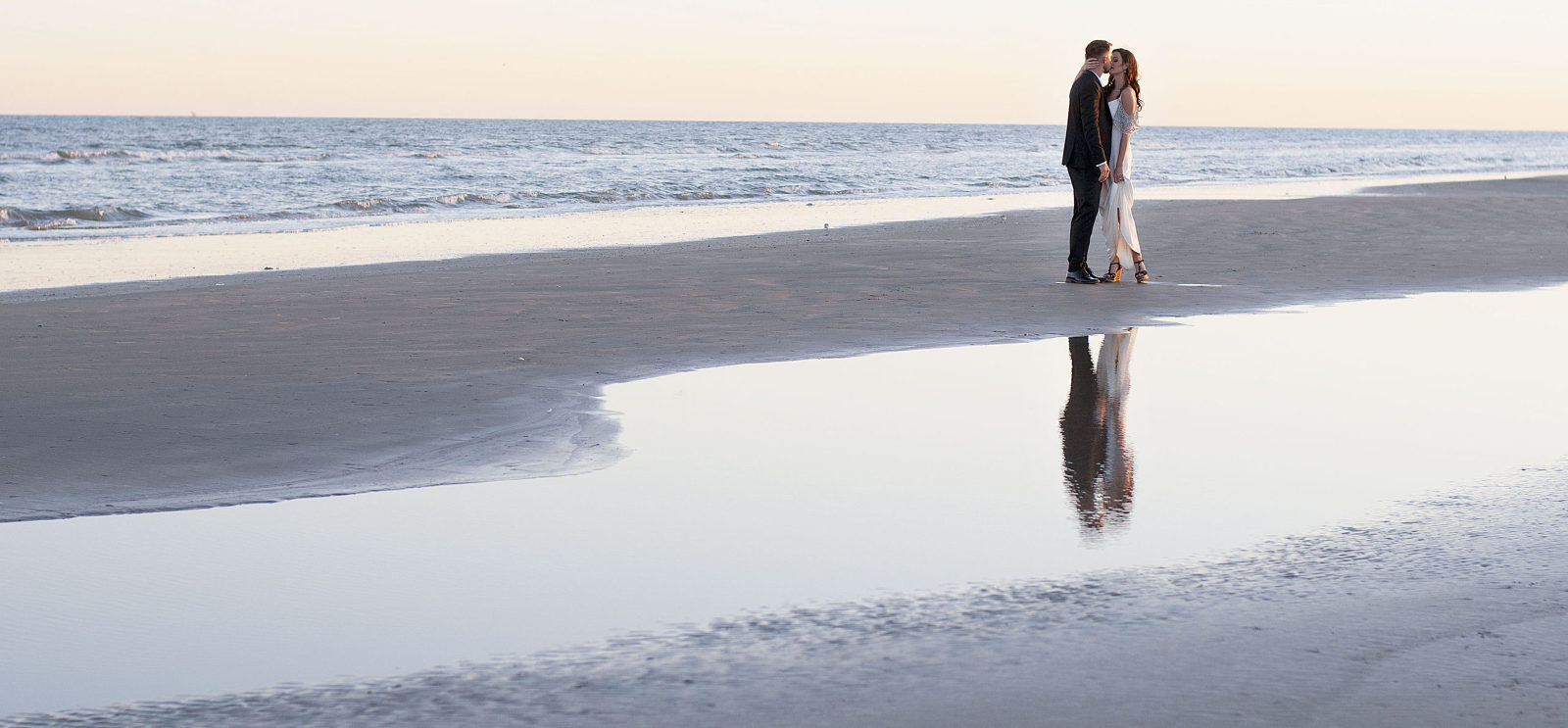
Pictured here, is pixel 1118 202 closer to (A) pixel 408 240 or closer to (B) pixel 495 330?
(B) pixel 495 330

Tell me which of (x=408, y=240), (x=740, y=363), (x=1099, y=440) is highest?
(x=408, y=240)

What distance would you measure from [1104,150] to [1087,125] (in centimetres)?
25

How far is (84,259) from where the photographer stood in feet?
47.2

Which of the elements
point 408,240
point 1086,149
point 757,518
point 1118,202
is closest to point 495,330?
point 757,518

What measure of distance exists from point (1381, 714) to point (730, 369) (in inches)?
169

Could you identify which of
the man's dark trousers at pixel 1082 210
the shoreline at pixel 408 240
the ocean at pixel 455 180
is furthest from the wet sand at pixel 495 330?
the ocean at pixel 455 180

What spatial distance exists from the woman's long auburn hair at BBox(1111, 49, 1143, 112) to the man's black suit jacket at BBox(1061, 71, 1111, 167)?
0.82 feet

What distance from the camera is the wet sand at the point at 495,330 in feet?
15.3

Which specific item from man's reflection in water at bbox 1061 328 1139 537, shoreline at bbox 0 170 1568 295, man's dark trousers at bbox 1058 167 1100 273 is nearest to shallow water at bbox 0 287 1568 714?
man's reflection in water at bbox 1061 328 1139 537

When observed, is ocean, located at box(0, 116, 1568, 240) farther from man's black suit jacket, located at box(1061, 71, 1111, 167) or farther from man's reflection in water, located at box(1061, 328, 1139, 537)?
man's reflection in water, located at box(1061, 328, 1139, 537)

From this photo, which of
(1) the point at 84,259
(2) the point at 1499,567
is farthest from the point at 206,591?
(1) the point at 84,259

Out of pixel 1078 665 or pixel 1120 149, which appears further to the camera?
pixel 1120 149

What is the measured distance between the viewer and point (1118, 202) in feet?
35.4

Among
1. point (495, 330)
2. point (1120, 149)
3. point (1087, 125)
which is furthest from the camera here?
point (1120, 149)
